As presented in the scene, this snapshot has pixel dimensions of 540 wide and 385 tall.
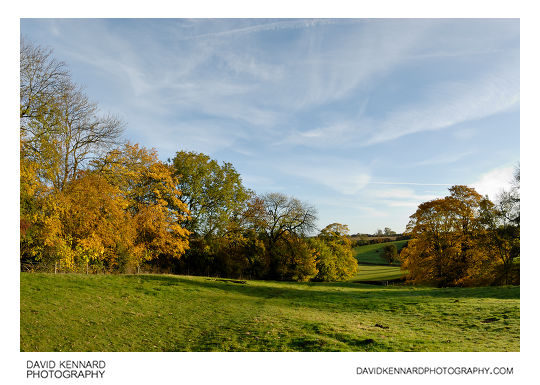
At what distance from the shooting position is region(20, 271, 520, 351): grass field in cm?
836

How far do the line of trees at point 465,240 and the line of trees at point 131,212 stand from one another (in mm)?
11977

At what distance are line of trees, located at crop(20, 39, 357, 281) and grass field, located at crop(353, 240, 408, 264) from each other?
38.0 metres

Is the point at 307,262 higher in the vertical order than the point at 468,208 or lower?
lower

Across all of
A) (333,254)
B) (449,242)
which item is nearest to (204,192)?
(333,254)

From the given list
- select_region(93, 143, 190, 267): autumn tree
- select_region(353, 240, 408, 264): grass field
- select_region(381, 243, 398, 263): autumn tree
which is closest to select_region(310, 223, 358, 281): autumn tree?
select_region(93, 143, 190, 267): autumn tree

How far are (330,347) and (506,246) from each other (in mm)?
31407

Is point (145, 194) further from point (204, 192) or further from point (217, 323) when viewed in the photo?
point (217, 323)

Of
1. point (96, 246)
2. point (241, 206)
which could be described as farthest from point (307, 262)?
point (96, 246)

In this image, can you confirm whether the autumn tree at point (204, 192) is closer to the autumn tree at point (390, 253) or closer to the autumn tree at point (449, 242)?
the autumn tree at point (449, 242)

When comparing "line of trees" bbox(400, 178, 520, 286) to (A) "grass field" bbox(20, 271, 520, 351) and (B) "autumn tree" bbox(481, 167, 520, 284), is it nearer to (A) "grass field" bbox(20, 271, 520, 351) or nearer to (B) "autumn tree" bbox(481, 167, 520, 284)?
(B) "autumn tree" bbox(481, 167, 520, 284)

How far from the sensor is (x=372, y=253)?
83438mm

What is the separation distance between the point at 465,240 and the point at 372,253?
2074 inches

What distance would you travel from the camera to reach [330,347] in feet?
26.5
